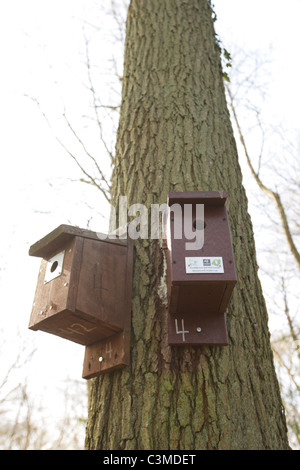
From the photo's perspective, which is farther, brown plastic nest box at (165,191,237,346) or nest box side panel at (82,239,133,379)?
nest box side panel at (82,239,133,379)

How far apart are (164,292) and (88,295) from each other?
13.1 inches

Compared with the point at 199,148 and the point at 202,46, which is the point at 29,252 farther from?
the point at 202,46

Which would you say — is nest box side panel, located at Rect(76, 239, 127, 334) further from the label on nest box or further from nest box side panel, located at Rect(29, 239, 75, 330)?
the label on nest box

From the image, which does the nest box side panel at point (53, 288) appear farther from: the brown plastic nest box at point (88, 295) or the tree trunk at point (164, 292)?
the tree trunk at point (164, 292)

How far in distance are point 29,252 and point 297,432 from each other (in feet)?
25.2

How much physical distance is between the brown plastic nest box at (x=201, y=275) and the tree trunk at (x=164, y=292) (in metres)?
0.07

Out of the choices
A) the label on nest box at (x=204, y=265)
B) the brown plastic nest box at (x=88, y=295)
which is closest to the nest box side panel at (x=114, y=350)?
the brown plastic nest box at (x=88, y=295)

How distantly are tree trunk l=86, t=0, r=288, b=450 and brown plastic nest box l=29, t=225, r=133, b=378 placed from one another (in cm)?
7

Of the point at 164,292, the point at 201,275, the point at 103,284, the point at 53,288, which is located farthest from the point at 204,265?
the point at 53,288

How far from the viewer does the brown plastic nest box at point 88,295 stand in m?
1.64

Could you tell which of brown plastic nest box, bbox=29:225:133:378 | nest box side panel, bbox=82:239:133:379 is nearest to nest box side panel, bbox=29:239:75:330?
brown plastic nest box, bbox=29:225:133:378

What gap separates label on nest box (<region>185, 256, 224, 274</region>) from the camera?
1.45m

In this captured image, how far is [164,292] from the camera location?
68.8 inches

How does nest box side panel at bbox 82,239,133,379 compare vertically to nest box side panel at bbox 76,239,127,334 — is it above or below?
below
